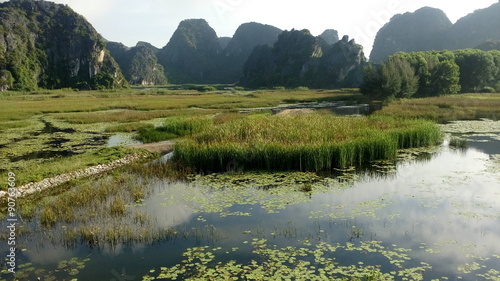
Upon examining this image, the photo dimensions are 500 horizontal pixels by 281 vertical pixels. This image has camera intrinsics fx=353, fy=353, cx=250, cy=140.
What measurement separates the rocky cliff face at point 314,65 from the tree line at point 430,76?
177 feet

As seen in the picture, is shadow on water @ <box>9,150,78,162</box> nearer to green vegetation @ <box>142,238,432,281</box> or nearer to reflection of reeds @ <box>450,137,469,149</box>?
green vegetation @ <box>142,238,432,281</box>

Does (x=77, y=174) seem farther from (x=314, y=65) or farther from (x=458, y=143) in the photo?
(x=314, y=65)

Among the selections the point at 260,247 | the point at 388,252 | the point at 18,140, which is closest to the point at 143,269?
the point at 260,247

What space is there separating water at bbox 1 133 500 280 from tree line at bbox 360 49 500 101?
41.9m

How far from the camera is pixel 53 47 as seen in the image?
5994 inches

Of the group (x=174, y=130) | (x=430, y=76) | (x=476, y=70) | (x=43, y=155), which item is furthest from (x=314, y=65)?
(x=43, y=155)

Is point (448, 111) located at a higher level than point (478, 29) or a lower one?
lower

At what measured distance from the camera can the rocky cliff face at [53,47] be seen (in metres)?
131

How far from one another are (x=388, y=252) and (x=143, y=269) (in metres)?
6.11

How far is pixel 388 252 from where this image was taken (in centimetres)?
901

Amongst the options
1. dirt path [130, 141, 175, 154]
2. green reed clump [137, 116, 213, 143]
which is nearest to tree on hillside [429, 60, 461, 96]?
green reed clump [137, 116, 213, 143]

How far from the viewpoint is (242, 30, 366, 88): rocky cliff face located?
147m

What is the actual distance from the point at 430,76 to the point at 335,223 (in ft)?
212

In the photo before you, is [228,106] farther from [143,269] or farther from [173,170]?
[143,269]
